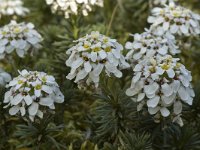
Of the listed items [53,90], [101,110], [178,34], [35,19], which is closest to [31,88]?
[53,90]

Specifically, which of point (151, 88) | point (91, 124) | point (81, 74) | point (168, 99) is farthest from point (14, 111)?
point (168, 99)

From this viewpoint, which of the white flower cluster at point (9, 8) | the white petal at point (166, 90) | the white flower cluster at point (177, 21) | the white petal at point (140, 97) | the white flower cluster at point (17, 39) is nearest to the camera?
the white petal at point (166, 90)

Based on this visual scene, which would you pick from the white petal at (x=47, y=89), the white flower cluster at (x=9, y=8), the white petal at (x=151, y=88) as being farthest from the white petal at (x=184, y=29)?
the white flower cluster at (x=9, y=8)

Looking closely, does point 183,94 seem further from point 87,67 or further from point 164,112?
point 87,67

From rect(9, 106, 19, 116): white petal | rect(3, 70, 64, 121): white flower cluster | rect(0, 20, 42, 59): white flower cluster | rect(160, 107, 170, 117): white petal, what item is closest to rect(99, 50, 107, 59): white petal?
rect(3, 70, 64, 121): white flower cluster

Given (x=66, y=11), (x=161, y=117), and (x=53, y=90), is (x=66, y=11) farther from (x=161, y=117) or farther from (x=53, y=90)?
(x=161, y=117)

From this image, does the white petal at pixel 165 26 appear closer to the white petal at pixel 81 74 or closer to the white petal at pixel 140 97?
the white petal at pixel 140 97

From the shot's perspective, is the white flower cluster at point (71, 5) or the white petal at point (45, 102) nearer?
the white petal at point (45, 102)

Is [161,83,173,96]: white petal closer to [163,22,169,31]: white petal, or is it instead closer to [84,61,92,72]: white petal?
[84,61,92,72]: white petal
